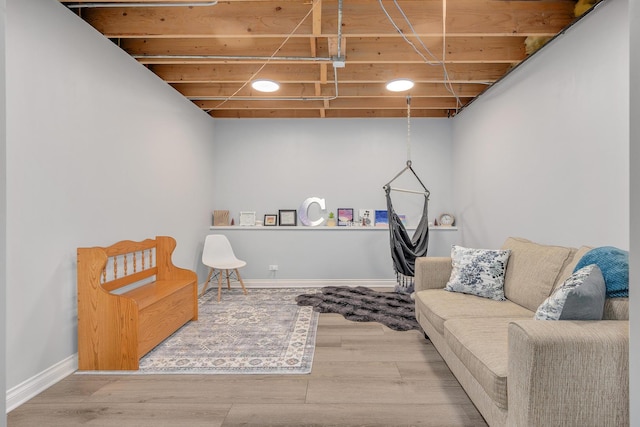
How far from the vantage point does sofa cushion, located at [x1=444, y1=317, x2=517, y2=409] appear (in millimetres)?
1395

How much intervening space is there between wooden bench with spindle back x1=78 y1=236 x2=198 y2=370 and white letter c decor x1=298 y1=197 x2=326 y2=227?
2.07 metres

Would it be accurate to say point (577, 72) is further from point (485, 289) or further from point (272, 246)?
point (272, 246)

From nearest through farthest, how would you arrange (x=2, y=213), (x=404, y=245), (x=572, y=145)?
1. (x=2, y=213)
2. (x=572, y=145)
3. (x=404, y=245)

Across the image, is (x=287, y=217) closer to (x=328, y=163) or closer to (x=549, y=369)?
(x=328, y=163)

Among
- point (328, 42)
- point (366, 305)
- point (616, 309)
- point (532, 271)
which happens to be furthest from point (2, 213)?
point (366, 305)

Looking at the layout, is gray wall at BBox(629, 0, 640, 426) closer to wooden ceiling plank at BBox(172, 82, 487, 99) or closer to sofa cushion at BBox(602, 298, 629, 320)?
sofa cushion at BBox(602, 298, 629, 320)

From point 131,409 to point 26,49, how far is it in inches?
81.5

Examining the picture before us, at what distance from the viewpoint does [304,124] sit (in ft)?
15.3

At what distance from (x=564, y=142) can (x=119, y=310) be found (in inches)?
127

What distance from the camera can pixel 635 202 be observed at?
96 centimetres

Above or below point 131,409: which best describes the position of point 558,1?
above

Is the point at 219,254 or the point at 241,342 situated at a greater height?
the point at 219,254

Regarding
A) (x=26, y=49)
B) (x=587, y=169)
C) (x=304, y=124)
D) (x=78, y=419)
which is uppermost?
(x=304, y=124)

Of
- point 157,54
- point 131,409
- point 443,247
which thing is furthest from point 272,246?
point 131,409
